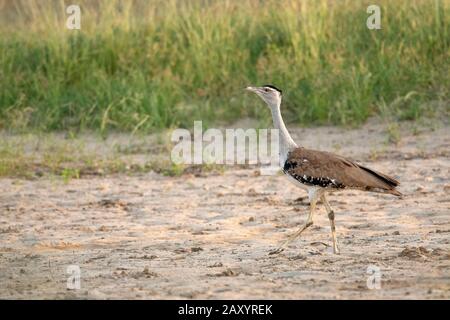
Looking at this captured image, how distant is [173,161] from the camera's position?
390 inches

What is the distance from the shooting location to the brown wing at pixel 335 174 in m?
6.54

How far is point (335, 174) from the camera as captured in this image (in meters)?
6.60

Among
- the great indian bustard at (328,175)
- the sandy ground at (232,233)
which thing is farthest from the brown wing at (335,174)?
the sandy ground at (232,233)

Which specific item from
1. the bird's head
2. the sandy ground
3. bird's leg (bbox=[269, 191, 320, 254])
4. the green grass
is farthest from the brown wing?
the green grass

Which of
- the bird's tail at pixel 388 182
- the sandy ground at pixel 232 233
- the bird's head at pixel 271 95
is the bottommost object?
the sandy ground at pixel 232 233

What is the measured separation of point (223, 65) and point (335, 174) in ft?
16.8

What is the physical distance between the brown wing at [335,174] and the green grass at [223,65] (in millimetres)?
3964

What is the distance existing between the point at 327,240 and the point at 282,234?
411mm

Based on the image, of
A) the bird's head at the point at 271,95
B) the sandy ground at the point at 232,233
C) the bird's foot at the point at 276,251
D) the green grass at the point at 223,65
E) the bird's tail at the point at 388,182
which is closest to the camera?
the sandy ground at the point at 232,233

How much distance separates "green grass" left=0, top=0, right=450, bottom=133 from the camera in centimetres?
1081

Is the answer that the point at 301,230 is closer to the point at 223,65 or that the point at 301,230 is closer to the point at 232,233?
the point at 232,233

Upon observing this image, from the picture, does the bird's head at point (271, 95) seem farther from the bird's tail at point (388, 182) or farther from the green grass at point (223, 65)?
the green grass at point (223, 65)

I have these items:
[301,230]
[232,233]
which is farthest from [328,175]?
[232,233]

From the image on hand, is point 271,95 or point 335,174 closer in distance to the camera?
point 335,174
